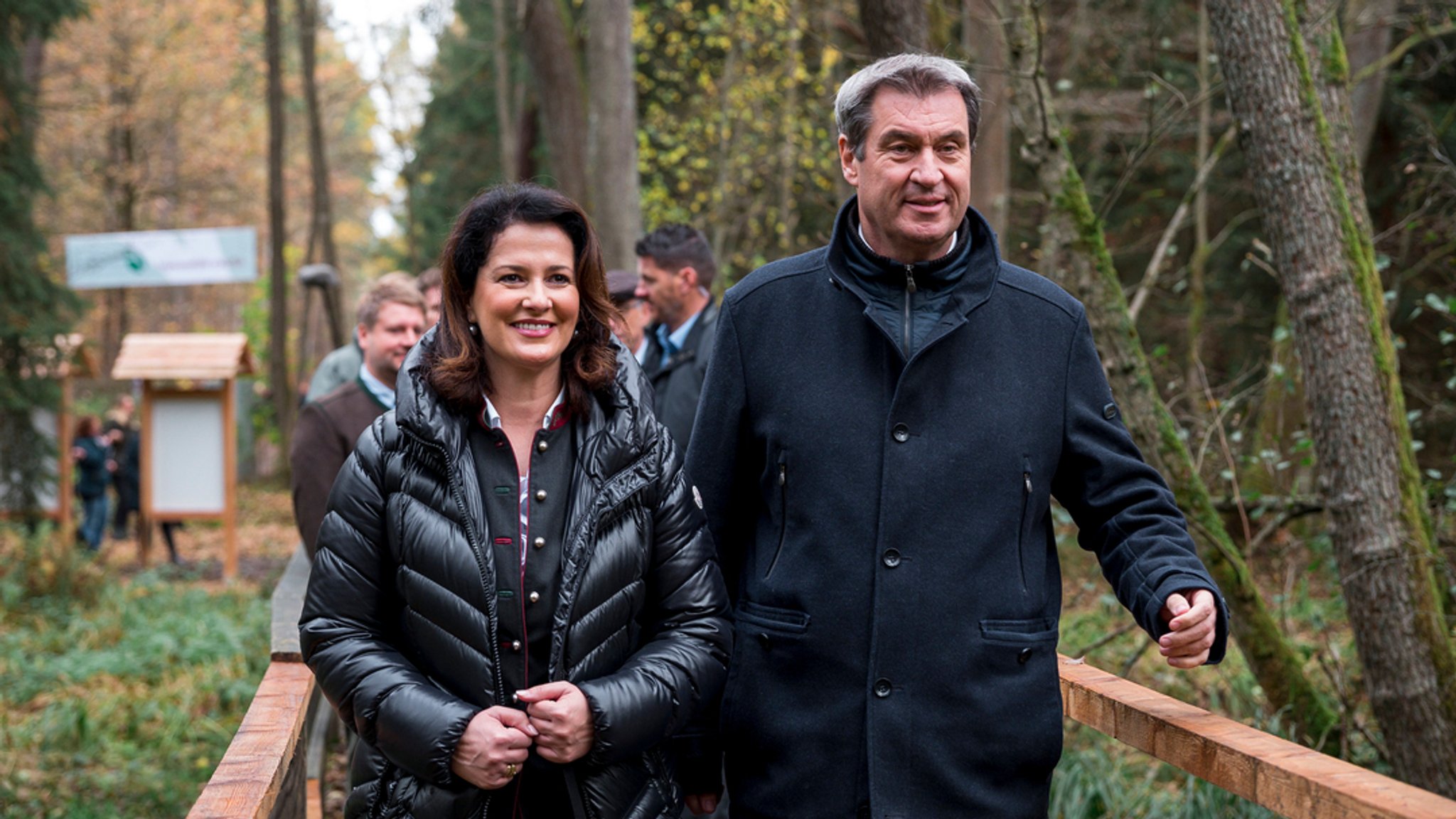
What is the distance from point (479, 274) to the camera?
2.84 meters

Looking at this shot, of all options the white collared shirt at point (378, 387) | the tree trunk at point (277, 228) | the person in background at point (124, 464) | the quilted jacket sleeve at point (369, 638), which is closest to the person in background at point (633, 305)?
the white collared shirt at point (378, 387)

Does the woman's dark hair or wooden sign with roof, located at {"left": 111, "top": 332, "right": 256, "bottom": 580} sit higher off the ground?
the woman's dark hair

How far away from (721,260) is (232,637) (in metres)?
8.03

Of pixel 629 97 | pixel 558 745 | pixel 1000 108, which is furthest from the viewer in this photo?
pixel 1000 108

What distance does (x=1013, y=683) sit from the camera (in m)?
2.66

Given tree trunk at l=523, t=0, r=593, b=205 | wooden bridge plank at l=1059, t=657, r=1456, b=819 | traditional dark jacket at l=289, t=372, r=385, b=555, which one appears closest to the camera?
wooden bridge plank at l=1059, t=657, r=1456, b=819

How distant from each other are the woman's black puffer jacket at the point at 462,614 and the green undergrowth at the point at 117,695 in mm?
4966

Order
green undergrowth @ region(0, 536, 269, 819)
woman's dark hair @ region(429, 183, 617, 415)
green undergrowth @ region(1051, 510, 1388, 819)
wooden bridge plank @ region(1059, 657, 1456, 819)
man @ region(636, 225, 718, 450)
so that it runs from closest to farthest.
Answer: wooden bridge plank @ region(1059, 657, 1456, 819) < woman's dark hair @ region(429, 183, 617, 415) < green undergrowth @ region(1051, 510, 1388, 819) < man @ region(636, 225, 718, 450) < green undergrowth @ region(0, 536, 269, 819)

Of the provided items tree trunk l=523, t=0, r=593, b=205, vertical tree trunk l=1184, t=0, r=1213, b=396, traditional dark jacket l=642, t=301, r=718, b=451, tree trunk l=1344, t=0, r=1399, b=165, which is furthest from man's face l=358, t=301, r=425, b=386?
tree trunk l=1344, t=0, r=1399, b=165

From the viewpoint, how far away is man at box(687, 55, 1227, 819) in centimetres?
264

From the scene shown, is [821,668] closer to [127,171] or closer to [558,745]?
[558,745]

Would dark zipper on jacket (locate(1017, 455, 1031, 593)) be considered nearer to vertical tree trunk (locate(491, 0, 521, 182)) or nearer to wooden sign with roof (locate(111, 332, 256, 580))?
wooden sign with roof (locate(111, 332, 256, 580))

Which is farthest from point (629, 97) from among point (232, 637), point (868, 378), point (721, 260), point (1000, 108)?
point (868, 378)

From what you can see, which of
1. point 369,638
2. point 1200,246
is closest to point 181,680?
point 369,638
